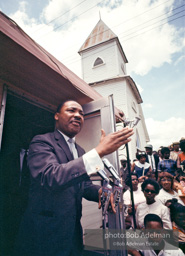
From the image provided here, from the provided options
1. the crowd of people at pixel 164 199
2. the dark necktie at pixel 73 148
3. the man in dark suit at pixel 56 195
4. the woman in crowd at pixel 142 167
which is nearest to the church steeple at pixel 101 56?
the woman in crowd at pixel 142 167

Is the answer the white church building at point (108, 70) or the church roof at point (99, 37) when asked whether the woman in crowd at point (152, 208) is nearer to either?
the white church building at point (108, 70)

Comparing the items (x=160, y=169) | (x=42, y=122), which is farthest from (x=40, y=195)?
(x=160, y=169)

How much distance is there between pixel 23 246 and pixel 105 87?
37.6 ft

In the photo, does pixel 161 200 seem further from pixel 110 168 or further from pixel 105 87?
pixel 105 87

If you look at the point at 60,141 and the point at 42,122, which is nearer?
the point at 60,141

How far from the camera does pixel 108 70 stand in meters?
13.0

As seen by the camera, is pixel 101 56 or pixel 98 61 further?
pixel 98 61

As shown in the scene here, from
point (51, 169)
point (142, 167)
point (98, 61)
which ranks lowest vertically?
point (51, 169)

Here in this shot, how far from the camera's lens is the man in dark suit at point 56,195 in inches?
47.3

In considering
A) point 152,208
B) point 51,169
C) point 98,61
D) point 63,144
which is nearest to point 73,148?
point 63,144

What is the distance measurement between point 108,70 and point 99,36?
396 cm

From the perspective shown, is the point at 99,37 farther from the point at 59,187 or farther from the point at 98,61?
the point at 59,187

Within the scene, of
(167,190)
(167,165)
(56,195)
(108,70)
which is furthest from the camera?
(108,70)

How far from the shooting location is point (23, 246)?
1531 mm
